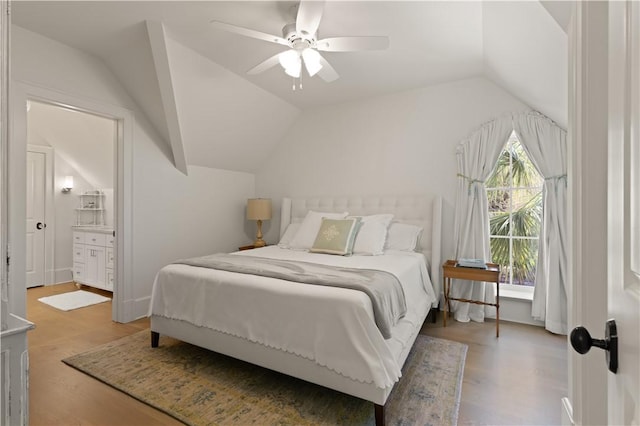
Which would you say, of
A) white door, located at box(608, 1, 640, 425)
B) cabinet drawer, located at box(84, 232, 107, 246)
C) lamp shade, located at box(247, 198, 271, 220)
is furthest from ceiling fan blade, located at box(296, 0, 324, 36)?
cabinet drawer, located at box(84, 232, 107, 246)

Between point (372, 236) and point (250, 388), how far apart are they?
1856mm

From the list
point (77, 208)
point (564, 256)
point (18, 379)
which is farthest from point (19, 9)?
point (564, 256)

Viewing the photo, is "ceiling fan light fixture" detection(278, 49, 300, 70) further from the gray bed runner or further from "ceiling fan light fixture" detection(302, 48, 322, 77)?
the gray bed runner

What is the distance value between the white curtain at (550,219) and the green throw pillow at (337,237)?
1.86 meters

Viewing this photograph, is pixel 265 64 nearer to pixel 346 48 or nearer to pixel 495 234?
pixel 346 48

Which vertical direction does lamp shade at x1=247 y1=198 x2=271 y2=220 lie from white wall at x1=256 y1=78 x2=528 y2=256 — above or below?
below

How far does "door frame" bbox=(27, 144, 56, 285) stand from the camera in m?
4.76

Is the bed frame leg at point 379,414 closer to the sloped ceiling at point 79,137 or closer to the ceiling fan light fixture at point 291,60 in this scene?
the ceiling fan light fixture at point 291,60

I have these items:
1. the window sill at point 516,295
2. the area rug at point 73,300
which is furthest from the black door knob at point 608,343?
the area rug at point 73,300

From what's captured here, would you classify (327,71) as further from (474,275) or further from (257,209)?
(257,209)

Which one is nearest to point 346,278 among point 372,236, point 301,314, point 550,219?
point 301,314

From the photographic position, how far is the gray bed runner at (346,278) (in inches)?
70.6

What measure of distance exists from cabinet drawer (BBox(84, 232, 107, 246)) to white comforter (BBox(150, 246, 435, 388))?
2.50 meters

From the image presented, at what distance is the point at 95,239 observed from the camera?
4461 millimetres
